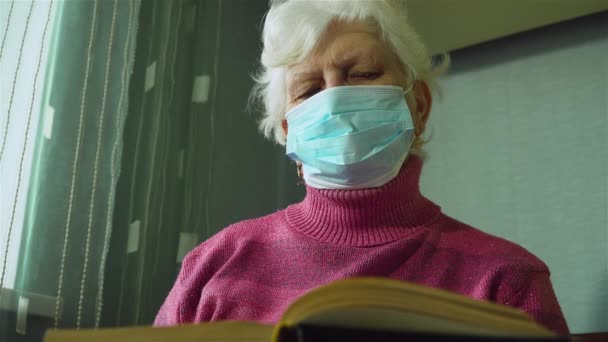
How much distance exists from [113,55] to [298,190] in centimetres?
76

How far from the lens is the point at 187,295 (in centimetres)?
92

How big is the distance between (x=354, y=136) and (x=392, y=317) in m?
0.52

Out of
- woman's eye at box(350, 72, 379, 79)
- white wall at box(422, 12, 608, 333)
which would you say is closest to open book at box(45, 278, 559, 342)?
woman's eye at box(350, 72, 379, 79)

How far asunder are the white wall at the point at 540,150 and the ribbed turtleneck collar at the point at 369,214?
0.54 metres

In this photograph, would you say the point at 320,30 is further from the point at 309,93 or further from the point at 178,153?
the point at 178,153

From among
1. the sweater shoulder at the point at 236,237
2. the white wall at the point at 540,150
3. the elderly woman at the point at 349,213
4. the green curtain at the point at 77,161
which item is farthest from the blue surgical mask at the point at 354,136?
the white wall at the point at 540,150

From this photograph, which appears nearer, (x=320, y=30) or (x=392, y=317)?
(x=392, y=317)

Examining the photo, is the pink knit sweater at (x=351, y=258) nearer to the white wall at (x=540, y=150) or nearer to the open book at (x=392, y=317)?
the open book at (x=392, y=317)

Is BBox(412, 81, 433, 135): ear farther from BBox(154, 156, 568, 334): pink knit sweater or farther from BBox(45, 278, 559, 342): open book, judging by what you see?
BBox(45, 278, 559, 342): open book

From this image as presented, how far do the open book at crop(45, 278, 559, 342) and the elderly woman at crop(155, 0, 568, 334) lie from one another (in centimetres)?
41

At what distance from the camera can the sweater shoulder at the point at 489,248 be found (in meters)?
0.81

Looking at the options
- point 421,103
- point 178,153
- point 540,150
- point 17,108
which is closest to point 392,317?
point 421,103

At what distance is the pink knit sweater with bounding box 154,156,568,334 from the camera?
81 cm

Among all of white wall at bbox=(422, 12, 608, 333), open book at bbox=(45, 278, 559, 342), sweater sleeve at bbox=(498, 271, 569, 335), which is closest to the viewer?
open book at bbox=(45, 278, 559, 342)
